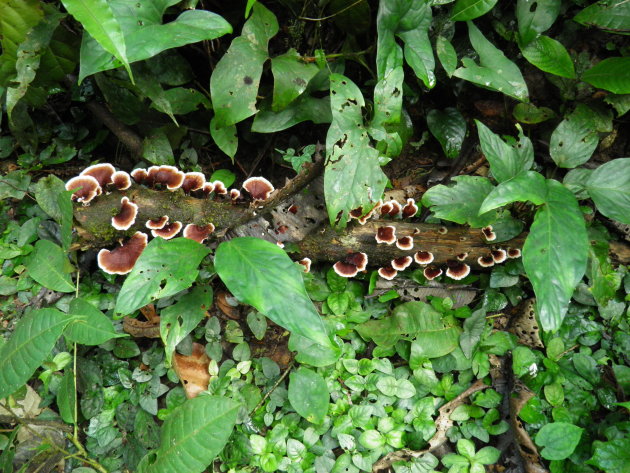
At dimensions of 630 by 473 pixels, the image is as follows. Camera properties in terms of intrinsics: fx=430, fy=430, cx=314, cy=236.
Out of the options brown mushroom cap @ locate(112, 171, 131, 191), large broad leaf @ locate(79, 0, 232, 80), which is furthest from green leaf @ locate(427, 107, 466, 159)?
brown mushroom cap @ locate(112, 171, 131, 191)

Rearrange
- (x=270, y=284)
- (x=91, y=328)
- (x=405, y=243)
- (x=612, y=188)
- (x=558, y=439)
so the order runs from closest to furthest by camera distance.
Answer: (x=270, y=284)
(x=91, y=328)
(x=558, y=439)
(x=612, y=188)
(x=405, y=243)

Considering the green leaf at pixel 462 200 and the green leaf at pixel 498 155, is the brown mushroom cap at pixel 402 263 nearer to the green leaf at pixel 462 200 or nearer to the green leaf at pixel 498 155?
the green leaf at pixel 462 200

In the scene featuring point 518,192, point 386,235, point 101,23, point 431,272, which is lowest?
point 431,272

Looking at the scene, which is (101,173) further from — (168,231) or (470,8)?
(470,8)

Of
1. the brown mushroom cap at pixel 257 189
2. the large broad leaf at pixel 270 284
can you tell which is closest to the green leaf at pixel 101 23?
the large broad leaf at pixel 270 284

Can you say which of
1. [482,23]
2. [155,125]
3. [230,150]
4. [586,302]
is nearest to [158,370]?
[230,150]

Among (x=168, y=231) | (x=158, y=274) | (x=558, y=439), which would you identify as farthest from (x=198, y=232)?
(x=558, y=439)

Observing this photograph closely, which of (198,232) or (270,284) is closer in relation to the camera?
(270,284)
